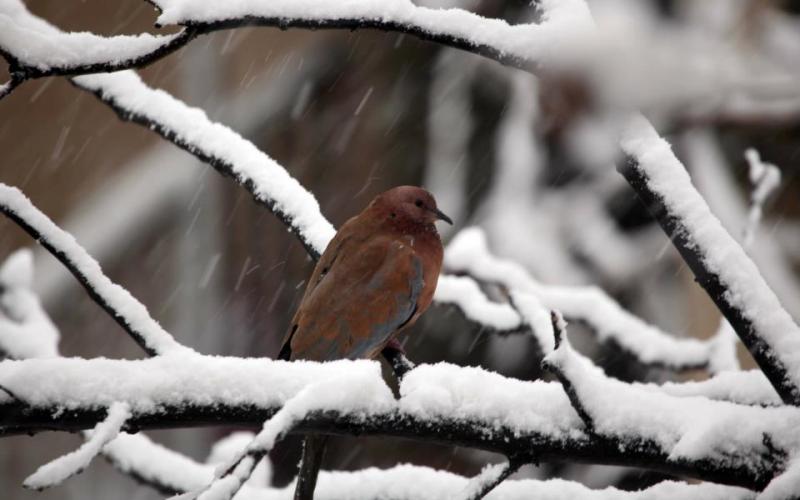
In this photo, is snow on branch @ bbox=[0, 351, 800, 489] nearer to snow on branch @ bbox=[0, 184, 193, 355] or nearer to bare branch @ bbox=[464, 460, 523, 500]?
bare branch @ bbox=[464, 460, 523, 500]

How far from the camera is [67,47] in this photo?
38.7 inches

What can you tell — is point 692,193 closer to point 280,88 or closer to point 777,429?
point 777,429

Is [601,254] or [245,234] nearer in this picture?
[601,254]

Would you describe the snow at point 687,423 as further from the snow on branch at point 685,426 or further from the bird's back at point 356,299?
the bird's back at point 356,299

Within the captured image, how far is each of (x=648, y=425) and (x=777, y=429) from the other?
121 millimetres

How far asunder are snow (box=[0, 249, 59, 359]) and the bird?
1.63ft

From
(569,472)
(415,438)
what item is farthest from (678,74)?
(569,472)

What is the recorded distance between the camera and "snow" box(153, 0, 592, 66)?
99 centimetres

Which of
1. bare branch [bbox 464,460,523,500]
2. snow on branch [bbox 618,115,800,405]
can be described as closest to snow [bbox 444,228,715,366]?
snow on branch [bbox 618,115,800,405]

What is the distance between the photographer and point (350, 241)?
1.68m

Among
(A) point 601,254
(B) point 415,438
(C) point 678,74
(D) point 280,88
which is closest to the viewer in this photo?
(C) point 678,74

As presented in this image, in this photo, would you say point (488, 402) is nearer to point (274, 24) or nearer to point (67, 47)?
point (274, 24)

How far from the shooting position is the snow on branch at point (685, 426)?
34.6 inches

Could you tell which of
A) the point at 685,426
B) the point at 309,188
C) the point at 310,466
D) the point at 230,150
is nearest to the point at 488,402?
the point at 685,426
